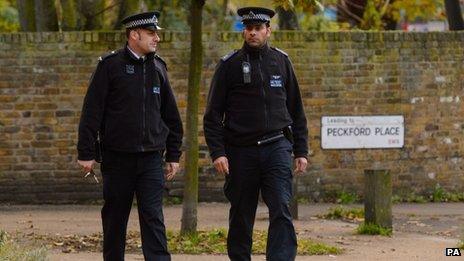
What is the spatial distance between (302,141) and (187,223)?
2396 mm

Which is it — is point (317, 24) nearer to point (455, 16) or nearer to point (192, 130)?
point (455, 16)

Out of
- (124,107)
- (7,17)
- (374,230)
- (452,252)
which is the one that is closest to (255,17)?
(124,107)

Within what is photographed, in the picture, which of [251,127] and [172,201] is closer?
[251,127]

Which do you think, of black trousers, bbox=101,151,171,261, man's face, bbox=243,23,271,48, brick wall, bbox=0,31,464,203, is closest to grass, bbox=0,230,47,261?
black trousers, bbox=101,151,171,261

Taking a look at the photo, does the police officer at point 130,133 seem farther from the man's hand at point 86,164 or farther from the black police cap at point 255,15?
the black police cap at point 255,15

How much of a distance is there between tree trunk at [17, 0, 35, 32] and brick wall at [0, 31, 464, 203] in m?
1.57

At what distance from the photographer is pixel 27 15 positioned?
55.6ft

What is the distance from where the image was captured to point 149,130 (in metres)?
8.66

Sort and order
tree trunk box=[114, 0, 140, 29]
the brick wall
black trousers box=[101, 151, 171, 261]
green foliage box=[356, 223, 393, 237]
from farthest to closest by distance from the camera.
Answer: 1. tree trunk box=[114, 0, 140, 29]
2. the brick wall
3. green foliage box=[356, 223, 393, 237]
4. black trousers box=[101, 151, 171, 261]

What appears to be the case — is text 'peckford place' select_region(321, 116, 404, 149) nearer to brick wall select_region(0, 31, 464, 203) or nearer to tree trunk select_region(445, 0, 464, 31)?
brick wall select_region(0, 31, 464, 203)

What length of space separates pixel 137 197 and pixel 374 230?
4.50 metres

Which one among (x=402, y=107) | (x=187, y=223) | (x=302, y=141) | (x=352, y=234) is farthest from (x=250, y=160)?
(x=402, y=107)

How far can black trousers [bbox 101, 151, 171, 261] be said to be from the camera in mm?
8508

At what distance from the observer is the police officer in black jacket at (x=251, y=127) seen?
898cm
